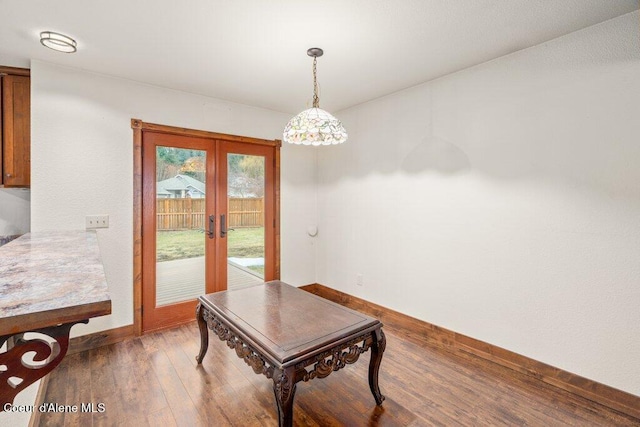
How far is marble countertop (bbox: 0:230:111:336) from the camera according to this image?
690mm

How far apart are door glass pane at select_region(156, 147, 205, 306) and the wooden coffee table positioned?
3.43ft

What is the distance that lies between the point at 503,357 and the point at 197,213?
10.5 ft

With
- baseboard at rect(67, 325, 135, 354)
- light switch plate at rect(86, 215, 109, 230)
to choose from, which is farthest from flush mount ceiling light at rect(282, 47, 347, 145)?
baseboard at rect(67, 325, 135, 354)

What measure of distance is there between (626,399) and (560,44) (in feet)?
7.90

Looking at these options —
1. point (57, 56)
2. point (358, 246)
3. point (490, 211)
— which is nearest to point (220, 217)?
point (358, 246)

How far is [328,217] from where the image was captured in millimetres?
4105

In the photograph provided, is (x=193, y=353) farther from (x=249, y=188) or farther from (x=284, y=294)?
(x=249, y=188)

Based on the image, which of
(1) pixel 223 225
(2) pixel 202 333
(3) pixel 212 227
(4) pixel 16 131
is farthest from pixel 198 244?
(4) pixel 16 131

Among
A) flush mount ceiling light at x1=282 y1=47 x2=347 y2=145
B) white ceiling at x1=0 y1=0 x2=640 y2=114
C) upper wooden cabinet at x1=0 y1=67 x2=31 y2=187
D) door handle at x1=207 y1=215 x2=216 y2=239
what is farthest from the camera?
door handle at x1=207 y1=215 x2=216 y2=239

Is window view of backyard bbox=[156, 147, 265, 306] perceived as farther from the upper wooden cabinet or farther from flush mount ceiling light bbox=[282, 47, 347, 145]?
flush mount ceiling light bbox=[282, 47, 347, 145]

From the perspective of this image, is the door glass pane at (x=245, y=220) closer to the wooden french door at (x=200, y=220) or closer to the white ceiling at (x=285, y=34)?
the wooden french door at (x=200, y=220)

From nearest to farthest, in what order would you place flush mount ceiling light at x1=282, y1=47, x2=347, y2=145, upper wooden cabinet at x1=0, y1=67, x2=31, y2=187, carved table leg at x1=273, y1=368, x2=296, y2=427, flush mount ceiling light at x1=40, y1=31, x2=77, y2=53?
carved table leg at x1=273, y1=368, x2=296, y2=427
flush mount ceiling light at x1=282, y1=47, x2=347, y2=145
flush mount ceiling light at x1=40, y1=31, x2=77, y2=53
upper wooden cabinet at x1=0, y1=67, x2=31, y2=187

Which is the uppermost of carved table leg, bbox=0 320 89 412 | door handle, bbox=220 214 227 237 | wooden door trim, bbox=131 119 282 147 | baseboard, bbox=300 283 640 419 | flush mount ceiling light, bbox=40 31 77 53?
flush mount ceiling light, bbox=40 31 77 53

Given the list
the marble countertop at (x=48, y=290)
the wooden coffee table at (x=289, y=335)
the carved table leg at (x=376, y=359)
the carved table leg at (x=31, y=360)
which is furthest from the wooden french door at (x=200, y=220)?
the carved table leg at (x=31, y=360)
